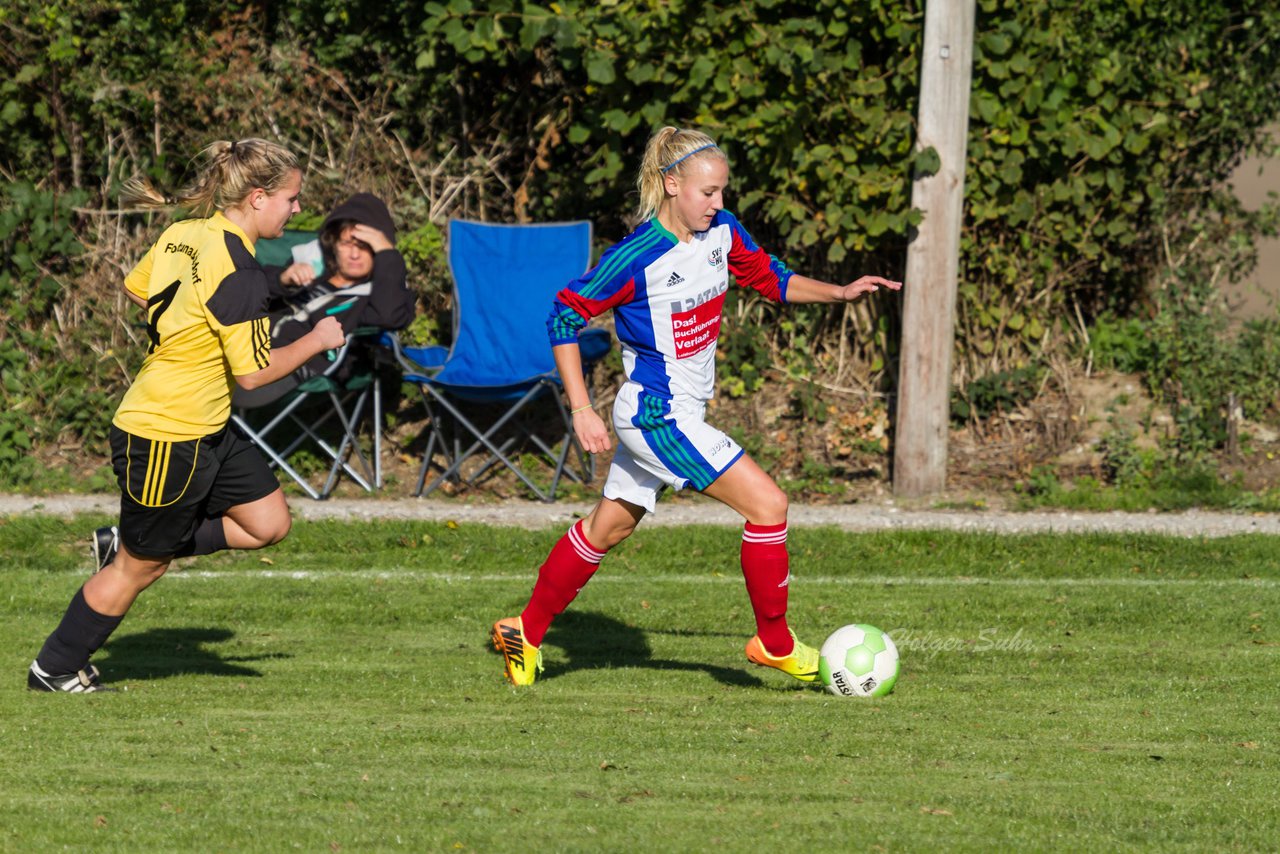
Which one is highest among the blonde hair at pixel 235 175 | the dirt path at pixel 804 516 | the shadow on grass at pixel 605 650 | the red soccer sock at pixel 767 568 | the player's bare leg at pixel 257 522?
the blonde hair at pixel 235 175

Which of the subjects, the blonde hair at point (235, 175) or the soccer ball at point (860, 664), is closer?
the blonde hair at point (235, 175)

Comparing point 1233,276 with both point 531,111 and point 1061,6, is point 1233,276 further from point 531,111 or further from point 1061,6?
point 531,111

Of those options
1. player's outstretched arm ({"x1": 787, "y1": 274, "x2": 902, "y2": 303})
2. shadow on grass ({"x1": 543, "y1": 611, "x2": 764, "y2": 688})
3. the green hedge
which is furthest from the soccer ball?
the green hedge

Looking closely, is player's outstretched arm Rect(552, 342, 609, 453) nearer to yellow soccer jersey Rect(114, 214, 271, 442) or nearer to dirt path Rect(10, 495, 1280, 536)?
yellow soccer jersey Rect(114, 214, 271, 442)

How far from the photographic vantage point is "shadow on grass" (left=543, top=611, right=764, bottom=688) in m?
5.88

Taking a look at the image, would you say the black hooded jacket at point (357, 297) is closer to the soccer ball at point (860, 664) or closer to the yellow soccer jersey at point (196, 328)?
the yellow soccer jersey at point (196, 328)

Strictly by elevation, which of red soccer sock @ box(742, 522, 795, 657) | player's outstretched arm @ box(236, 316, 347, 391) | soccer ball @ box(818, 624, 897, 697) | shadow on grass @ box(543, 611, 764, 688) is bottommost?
shadow on grass @ box(543, 611, 764, 688)

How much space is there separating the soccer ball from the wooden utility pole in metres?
4.64

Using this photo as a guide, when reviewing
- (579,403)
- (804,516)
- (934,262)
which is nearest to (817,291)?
(579,403)

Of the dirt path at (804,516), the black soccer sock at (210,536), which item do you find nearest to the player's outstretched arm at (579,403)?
the black soccer sock at (210,536)

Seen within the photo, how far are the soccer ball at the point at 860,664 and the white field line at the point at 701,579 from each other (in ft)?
7.00

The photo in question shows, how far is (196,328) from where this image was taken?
504 cm

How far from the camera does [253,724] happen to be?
490 centimetres

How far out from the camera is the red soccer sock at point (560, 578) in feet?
18.2
